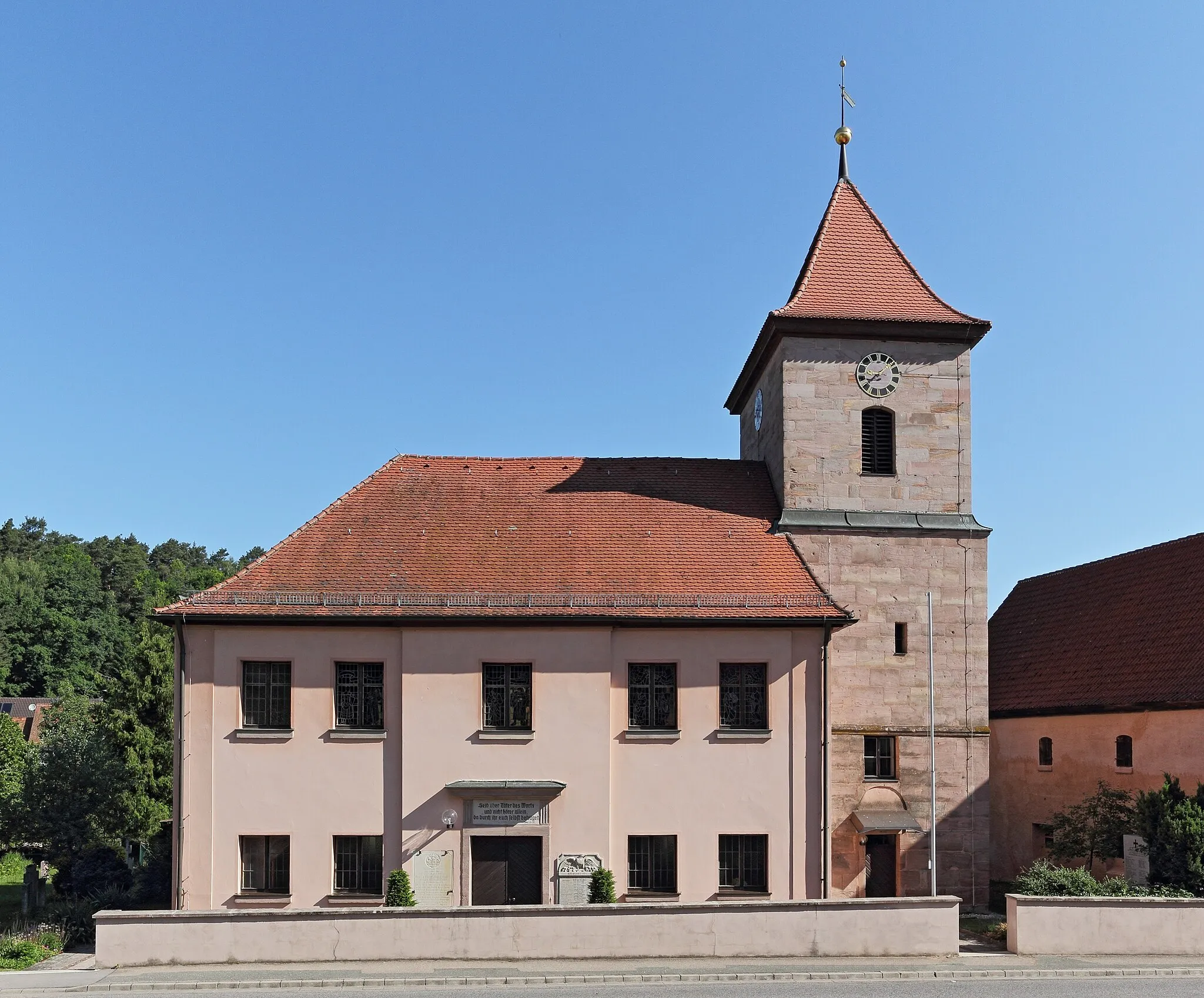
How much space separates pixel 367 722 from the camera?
22875mm

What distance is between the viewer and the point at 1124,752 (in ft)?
85.0

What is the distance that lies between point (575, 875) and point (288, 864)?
6070 millimetres

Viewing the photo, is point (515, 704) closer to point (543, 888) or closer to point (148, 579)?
point (543, 888)

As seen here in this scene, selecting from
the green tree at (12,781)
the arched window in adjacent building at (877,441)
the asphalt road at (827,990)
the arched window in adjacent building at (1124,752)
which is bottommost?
the green tree at (12,781)

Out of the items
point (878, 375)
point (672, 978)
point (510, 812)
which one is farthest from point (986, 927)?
point (878, 375)

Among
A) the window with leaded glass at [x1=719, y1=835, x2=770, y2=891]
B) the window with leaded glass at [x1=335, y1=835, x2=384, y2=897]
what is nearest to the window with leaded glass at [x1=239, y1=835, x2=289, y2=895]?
the window with leaded glass at [x1=335, y1=835, x2=384, y2=897]

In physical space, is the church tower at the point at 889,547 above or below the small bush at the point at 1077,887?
above

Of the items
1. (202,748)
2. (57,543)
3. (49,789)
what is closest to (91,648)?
(57,543)

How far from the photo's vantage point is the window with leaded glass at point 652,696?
2322cm

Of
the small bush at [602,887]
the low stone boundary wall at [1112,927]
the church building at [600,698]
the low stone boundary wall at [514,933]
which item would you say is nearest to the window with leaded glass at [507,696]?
the church building at [600,698]

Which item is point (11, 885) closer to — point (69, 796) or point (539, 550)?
point (69, 796)

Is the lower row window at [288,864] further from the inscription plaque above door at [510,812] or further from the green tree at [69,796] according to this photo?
the green tree at [69,796]

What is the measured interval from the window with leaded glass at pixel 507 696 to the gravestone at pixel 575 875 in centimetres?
286

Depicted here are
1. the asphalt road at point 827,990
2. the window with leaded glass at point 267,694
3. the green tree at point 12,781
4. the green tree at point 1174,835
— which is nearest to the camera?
the asphalt road at point 827,990
